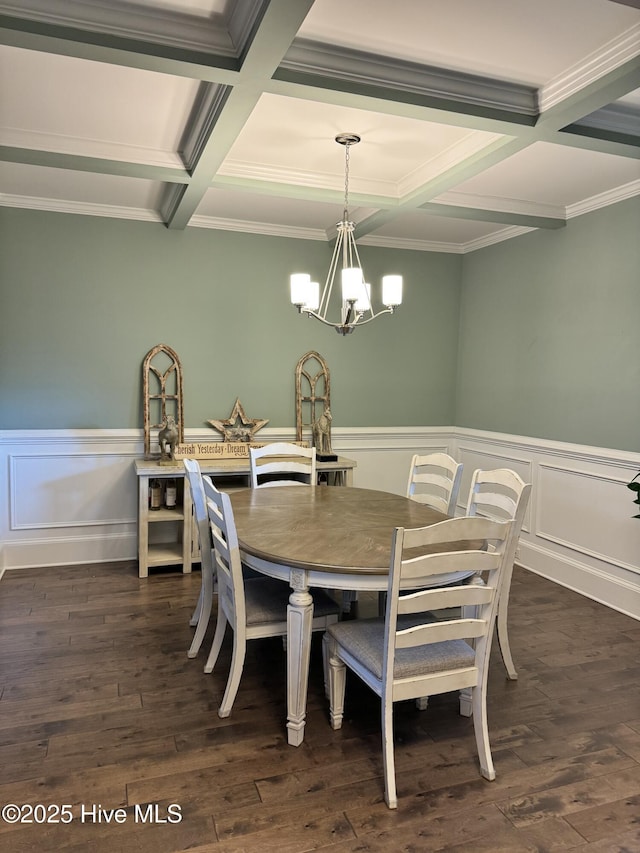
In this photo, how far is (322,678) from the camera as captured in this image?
2756mm

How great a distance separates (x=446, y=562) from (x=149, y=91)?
7.03 ft

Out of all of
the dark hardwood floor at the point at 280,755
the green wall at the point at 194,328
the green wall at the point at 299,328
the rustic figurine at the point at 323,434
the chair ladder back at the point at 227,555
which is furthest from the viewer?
the rustic figurine at the point at 323,434

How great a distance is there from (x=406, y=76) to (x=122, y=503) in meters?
3.33

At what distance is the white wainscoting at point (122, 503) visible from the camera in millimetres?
3830

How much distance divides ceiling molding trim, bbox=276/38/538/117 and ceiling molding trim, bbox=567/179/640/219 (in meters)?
1.39

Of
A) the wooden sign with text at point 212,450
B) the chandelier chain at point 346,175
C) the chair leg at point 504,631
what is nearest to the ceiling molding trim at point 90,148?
the chandelier chain at point 346,175

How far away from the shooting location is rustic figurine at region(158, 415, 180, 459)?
432cm

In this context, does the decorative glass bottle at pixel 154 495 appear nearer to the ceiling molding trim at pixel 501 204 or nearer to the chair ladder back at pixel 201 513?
the chair ladder back at pixel 201 513

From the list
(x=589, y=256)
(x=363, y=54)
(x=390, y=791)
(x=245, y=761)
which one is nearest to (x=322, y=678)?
(x=245, y=761)

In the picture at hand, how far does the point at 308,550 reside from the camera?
2.30 meters

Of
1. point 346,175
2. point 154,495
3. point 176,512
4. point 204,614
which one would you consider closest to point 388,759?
point 204,614

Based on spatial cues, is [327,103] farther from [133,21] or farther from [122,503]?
[122,503]

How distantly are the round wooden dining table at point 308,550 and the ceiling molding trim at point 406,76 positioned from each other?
1706 millimetres

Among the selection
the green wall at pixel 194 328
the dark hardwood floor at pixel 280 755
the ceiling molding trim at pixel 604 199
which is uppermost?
the ceiling molding trim at pixel 604 199
